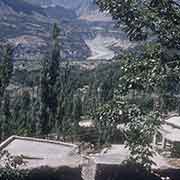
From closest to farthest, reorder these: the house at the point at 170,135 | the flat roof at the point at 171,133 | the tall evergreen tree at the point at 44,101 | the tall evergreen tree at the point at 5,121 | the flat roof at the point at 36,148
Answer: the flat roof at the point at 36,148
the house at the point at 170,135
the flat roof at the point at 171,133
the tall evergreen tree at the point at 5,121
the tall evergreen tree at the point at 44,101

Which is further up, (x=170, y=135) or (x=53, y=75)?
(x=170, y=135)

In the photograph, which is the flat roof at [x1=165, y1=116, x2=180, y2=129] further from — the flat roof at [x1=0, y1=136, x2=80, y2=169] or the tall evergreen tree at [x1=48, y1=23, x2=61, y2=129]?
the tall evergreen tree at [x1=48, y1=23, x2=61, y2=129]

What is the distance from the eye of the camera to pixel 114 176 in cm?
992

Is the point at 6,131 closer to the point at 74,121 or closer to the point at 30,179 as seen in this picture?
the point at 74,121

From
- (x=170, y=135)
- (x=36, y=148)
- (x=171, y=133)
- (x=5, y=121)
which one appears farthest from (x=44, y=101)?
(x=36, y=148)

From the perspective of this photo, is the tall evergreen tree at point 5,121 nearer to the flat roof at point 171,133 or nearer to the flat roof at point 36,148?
the flat roof at point 171,133

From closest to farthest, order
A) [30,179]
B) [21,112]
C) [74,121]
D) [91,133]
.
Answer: [30,179] → [91,133] → [74,121] → [21,112]

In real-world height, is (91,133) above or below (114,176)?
below

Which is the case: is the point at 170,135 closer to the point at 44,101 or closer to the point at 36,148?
the point at 36,148

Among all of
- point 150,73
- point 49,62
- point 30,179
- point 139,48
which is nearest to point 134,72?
point 150,73

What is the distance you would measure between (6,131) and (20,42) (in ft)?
471

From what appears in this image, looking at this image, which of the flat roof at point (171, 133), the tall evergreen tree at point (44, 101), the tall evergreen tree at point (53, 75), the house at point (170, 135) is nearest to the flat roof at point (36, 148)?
the house at point (170, 135)

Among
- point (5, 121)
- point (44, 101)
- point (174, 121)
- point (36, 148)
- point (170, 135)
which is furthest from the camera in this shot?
point (44, 101)

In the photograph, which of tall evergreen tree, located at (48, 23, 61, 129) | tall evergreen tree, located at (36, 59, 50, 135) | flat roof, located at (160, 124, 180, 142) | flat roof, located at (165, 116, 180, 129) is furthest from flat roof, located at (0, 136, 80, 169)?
tall evergreen tree, located at (48, 23, 61, 129)
